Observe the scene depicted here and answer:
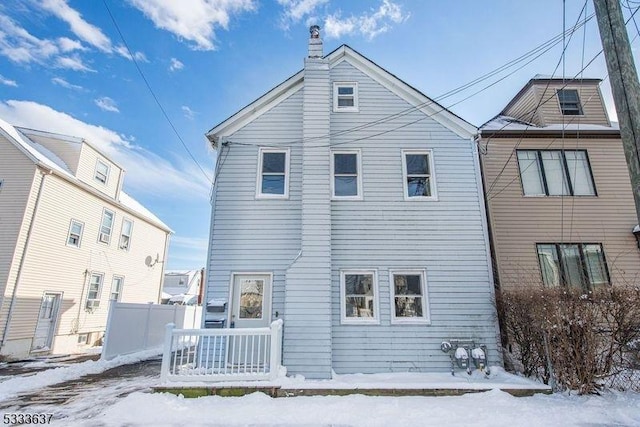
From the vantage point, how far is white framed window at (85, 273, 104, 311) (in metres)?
13.8

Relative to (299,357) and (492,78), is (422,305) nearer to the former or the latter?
(299,357)

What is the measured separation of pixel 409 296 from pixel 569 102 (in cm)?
939

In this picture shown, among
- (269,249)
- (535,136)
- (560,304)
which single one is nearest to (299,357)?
(269,249)

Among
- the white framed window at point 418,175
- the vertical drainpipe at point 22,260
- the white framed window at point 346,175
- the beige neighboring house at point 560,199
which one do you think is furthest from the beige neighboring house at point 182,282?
the beige neighboring house at point 560,199

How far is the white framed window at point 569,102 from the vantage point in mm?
11133

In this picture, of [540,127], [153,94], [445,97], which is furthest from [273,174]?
[540,127]

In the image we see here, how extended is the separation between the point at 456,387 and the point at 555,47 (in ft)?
25.5

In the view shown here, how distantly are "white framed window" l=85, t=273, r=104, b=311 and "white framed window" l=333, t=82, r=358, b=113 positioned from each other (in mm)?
12706

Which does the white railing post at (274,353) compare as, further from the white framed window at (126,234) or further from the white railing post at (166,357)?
the white framed window at (126,234)

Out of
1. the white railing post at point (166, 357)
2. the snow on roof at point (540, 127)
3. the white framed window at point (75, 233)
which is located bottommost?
the white railing post at point (166, 357)

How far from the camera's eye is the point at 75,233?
13125 millimetres

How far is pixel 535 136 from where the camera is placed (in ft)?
33.9

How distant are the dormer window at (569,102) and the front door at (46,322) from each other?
64.3ft

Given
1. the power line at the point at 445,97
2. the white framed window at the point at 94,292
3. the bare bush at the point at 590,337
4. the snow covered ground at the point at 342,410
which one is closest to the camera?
the snow covered ground at the point at 342,410
